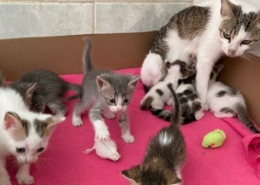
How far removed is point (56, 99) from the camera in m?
1.67

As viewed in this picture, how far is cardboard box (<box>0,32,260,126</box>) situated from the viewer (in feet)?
5.93

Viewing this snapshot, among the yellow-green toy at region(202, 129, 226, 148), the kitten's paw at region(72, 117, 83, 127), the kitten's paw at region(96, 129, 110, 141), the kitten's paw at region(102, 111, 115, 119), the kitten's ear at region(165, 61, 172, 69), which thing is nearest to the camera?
the kitten's paw at region(96, 129, 110, 141)

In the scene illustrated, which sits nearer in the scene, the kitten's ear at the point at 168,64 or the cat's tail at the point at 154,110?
the cat's tail at the point at 154,110

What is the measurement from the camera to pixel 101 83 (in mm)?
1440

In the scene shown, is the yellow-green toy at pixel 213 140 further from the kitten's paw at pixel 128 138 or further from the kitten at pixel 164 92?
the kitten's paw at pixel 128 138

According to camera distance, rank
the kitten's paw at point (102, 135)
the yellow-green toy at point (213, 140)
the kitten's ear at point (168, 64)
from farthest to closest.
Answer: the kitten's ear at point (168, 64), the yellow-green toy at point (213, 140), the kitten's paw at point (102, 135)

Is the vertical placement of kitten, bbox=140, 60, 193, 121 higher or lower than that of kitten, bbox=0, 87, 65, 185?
lower

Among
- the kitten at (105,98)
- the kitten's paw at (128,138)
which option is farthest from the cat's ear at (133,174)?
the kitten's paw at (128,138)

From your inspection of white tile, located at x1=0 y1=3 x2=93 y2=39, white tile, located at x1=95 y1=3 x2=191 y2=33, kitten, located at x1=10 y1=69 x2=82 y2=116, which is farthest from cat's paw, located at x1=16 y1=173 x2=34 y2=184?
white tile, located at x1=95 y1=3 x2=191 y2=33

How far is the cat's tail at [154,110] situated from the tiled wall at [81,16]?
0.59 m

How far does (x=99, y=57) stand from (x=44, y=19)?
458 millimetres

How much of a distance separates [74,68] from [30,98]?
70 centimetres

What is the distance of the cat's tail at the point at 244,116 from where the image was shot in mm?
1646

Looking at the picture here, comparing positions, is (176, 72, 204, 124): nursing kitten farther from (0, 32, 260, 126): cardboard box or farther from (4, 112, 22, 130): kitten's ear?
(4, 112, 22, 130): kitten's ear
